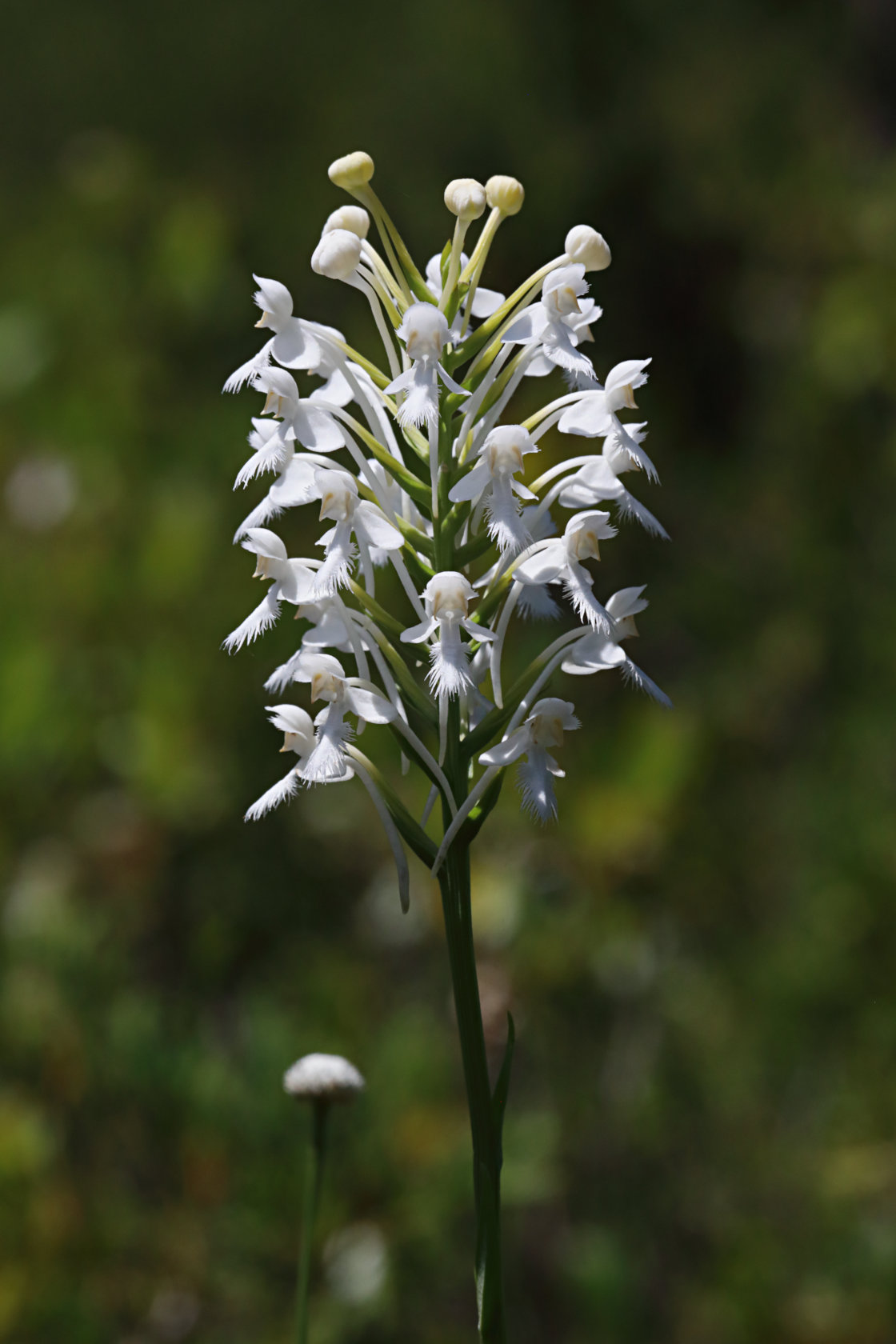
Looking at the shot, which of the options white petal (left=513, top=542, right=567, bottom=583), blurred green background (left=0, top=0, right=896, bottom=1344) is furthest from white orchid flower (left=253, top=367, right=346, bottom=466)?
blurred green background (left=0, top=0, right=896, bottom=1344)

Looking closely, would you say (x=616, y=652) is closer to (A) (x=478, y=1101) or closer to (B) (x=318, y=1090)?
(A) (x=478, y=1101)

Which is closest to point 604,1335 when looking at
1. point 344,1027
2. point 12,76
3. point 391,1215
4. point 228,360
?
point 391,1215

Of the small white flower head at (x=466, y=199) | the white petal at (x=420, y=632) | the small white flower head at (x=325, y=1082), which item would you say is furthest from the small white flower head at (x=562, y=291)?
the small white flower head at (x=325, y=1082)

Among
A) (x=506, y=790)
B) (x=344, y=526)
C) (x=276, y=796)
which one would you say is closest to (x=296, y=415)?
(x=344, y=526)

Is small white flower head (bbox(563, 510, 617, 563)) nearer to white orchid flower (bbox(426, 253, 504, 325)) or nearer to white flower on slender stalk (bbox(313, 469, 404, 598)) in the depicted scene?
white flower on slender stalk (bbox(313, 469, 404, 598))

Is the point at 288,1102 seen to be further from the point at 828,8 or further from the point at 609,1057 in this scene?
the point at 828,8

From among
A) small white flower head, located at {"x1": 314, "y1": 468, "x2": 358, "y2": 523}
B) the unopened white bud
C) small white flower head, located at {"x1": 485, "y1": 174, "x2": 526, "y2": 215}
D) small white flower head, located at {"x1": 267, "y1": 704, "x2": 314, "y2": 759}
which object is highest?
small white flower head, located at {"x1": 485, "y1": 174, "x2": 526, "y2": 215}
